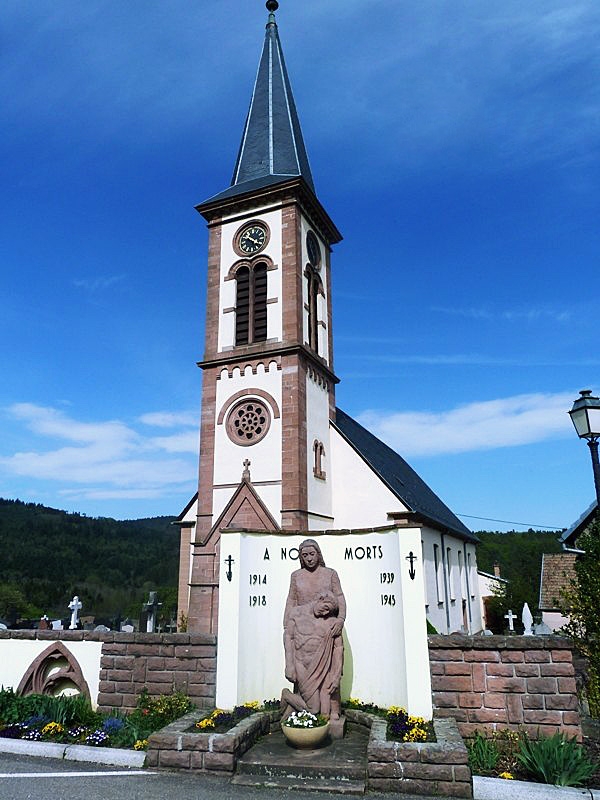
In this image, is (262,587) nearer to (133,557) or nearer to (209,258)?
(209,258)

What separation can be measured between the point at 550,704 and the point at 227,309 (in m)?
16.4

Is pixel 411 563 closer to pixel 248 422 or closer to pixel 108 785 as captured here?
pixel 108 785

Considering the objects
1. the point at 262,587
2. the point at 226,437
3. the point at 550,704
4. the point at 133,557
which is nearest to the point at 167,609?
the point at 226,437

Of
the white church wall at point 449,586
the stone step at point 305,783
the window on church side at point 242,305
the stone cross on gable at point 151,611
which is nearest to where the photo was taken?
the stone step at point 305,783

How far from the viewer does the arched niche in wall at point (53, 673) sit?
33.5 feet

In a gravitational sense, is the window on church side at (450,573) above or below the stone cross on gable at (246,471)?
below

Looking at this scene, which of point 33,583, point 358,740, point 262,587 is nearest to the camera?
point 358,740

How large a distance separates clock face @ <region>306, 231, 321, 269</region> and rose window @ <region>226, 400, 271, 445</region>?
6765 mm

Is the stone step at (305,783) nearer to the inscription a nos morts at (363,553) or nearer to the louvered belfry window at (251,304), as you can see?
A: the inscription a nos morts at (363,553)

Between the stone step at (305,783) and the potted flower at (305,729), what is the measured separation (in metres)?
0.65

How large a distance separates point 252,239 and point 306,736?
17.9 metres

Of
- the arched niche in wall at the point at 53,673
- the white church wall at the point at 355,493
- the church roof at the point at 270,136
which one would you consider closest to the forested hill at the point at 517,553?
the white church wall at the point at 355,493

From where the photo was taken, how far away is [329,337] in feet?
77.2

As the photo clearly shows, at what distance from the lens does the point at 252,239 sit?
72.5 feet
